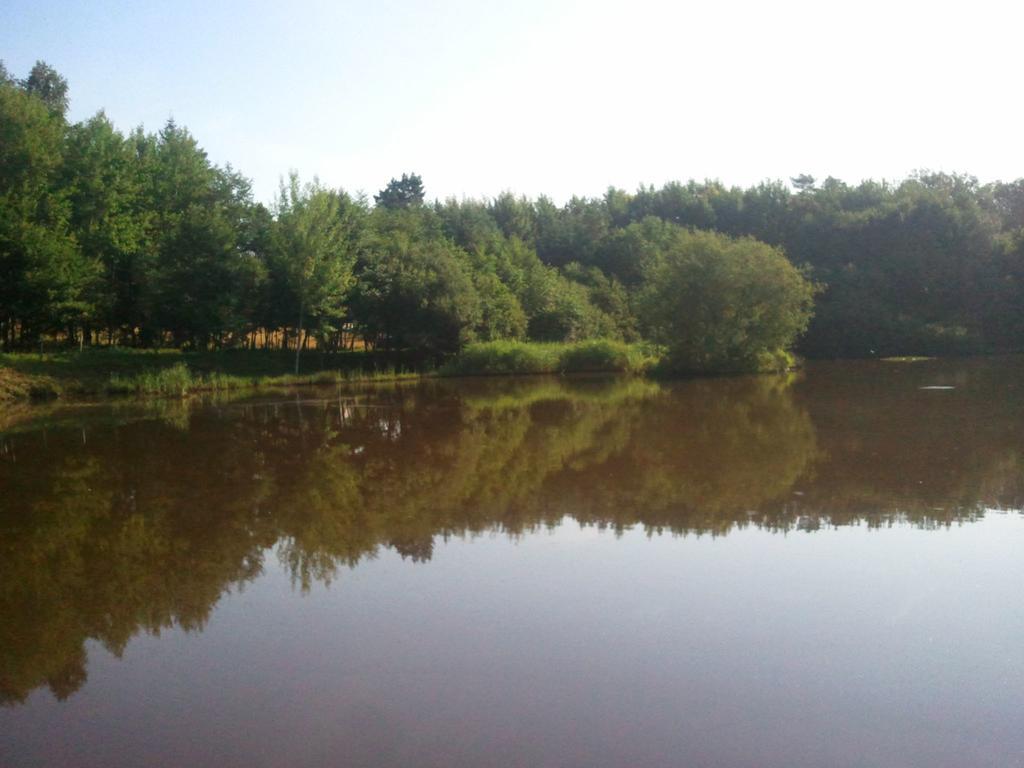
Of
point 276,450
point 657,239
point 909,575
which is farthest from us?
point 657,239

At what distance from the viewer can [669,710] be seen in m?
4.81

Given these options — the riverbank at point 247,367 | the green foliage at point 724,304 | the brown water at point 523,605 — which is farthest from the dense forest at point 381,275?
the brown water at point 523,605

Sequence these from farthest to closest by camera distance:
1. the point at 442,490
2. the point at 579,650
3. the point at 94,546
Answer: the point at 442,490 < the point at 94,546 < the point at 579,650

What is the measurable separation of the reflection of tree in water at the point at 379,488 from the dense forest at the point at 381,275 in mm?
13481

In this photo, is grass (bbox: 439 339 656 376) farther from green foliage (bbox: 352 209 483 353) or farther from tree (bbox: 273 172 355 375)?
tree (bbox: 273 172 355 375)

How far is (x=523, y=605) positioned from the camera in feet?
21.9

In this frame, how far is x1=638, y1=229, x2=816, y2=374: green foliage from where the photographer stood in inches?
1340

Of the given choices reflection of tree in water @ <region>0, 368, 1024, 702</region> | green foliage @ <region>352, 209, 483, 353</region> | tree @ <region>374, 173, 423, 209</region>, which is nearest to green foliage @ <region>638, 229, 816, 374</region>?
green foliage @ <region>352, 209, 483, 353</region>

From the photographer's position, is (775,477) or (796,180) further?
(796,180)

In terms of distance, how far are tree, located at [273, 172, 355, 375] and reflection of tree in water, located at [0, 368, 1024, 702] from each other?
14.0m

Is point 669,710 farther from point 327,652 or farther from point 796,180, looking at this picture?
point 796,180

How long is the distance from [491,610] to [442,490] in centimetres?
464

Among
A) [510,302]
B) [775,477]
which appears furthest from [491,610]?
[510,302]

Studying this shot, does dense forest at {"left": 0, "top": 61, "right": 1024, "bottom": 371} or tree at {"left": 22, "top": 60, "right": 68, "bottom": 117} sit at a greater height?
tree at {"left": 22, "top": 60, "right": 68, "bottom": 117}
